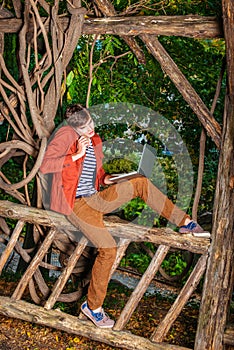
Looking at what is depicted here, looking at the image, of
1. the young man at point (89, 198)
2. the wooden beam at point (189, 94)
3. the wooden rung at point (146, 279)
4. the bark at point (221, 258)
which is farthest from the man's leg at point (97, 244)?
the wooden beam at point (189, 94)

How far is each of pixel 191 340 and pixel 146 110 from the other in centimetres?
279

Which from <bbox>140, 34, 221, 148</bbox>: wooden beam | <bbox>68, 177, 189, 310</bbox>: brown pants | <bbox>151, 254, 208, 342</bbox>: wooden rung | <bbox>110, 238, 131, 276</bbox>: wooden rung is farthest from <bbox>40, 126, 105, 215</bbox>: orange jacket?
<bbox>151, 254, 208, 342</bbox>: wooden rung

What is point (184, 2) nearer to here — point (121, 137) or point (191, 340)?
point (121, 137)

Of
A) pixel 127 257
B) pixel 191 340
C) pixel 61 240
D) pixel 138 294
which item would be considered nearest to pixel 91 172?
pixel 61 240

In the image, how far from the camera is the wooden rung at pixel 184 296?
3574 mm

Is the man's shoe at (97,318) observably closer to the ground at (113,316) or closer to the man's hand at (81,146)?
the ground at (113,316)

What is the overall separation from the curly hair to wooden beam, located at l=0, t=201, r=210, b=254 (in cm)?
73

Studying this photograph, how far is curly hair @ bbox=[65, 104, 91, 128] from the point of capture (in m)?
3.66

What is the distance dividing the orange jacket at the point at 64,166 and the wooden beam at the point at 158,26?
2.49 feet

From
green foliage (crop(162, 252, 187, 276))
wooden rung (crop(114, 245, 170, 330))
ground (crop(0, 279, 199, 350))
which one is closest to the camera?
wooden rung (crop(114, 245, 170, 330))

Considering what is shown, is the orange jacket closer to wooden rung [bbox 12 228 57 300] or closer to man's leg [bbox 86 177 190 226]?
man's leg [bbox 86 177 190 226]

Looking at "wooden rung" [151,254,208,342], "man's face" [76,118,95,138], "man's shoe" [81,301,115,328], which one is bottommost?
"man's shoe" [81,301,115,328]

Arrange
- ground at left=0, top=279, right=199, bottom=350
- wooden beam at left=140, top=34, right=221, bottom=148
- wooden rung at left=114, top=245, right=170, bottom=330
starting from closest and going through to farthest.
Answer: wooden beam at left=140, top=34, right=221, bottom=148 → wooden rung at left=114, top=245, right=170, bottom=330 → ground at left=0, top=279, right=199, bottom=350

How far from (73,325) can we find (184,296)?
867mm
